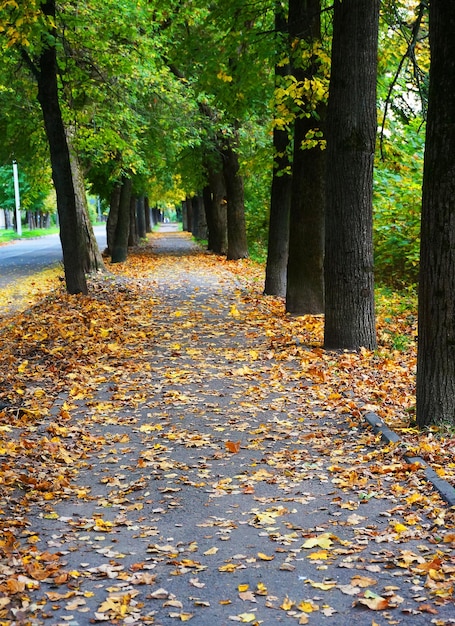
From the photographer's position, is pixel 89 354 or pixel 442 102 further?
pixel 89 354

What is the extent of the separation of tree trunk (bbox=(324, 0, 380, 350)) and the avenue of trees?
2cm

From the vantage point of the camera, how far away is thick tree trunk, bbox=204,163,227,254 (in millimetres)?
31016

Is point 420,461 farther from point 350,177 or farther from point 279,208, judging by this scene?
point 279,208

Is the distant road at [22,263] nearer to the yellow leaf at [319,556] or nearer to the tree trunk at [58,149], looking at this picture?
the tree trunk at [58,149]

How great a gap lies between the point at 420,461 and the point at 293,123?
9741 millimetres

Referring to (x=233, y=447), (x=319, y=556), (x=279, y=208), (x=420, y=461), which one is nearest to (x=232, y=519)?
(x=319, y=556)

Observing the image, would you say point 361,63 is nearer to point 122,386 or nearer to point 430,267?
point 430,267

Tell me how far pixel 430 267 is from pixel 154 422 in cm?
330

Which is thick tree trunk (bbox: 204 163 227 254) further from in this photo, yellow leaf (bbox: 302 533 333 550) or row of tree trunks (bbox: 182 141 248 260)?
yellow leaf (bbox: 302 533 333 550)

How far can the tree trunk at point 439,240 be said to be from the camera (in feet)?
20.1

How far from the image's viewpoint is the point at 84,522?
5379mm

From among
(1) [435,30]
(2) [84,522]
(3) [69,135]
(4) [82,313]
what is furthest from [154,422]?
(3) [69,135]

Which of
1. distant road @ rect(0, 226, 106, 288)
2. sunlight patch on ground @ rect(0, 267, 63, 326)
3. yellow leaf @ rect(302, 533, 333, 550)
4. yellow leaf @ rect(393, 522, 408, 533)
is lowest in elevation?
yellow leaf @ rect(302, 533, 333, 550)

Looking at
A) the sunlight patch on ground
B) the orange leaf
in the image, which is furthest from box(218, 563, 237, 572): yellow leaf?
the sunlight patch on ground
